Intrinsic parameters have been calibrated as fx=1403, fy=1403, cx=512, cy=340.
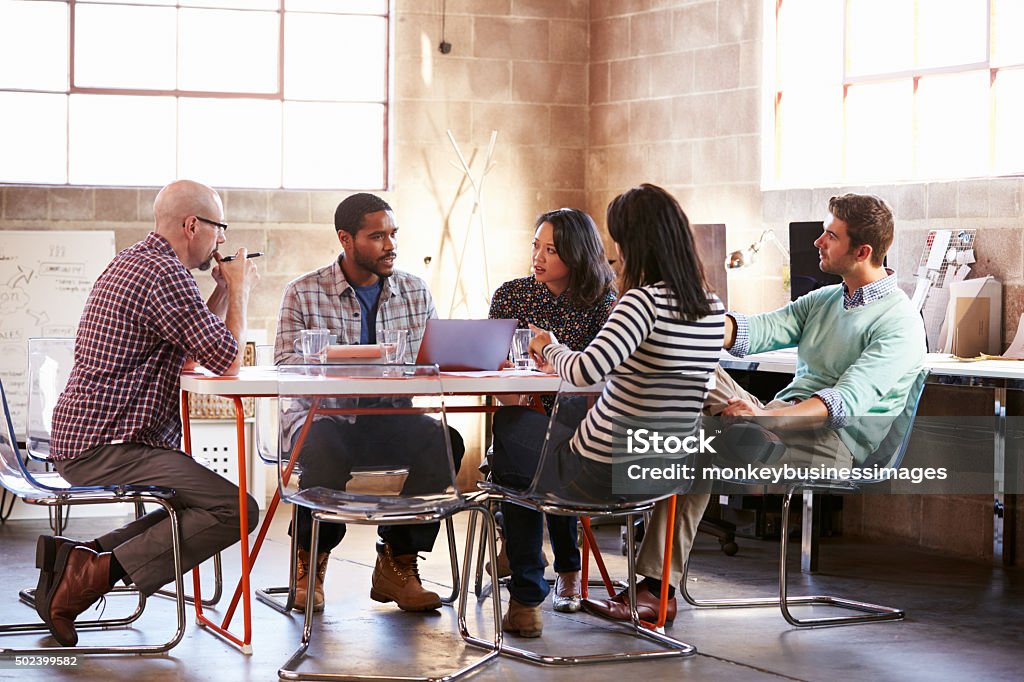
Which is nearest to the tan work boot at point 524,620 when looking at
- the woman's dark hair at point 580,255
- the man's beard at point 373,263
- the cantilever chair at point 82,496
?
the cantilever chair at point 82,496

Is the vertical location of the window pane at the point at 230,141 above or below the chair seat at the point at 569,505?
above

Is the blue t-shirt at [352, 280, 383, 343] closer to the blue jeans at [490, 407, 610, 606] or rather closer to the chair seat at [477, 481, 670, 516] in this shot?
the blue jeans at [490, 407, 610, 606]

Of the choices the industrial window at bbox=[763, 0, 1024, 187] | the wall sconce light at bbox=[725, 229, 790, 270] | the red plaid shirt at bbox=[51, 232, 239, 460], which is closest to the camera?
the red plaid shirt at bbox=[51, 232, 239, 460]

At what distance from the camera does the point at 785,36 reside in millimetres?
6320

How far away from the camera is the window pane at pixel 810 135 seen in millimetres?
6133

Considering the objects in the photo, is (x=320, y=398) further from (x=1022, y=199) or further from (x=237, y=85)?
(x=237, y=85)

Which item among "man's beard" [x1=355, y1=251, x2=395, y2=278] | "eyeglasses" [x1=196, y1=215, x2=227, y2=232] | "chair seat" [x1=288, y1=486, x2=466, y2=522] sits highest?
"eyeglasses" [x1=196, y1=215, x2=227, y2=232]

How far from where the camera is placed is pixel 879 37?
5.94 metres

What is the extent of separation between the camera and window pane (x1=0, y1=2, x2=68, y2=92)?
6.55 metres

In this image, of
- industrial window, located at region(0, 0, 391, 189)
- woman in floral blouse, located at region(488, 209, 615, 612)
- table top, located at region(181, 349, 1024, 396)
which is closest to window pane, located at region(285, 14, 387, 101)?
industrial window, located at region(0, 0, 391, 189)

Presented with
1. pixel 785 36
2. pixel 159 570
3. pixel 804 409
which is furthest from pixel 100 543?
pixel 785 36

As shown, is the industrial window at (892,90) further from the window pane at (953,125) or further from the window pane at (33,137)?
the window pane at (33,137)

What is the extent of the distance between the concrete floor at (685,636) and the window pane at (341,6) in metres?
2.96

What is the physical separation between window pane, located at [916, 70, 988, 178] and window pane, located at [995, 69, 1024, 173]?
53 millimetres
